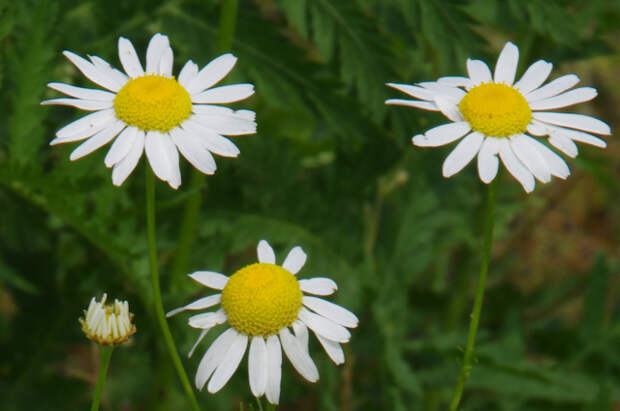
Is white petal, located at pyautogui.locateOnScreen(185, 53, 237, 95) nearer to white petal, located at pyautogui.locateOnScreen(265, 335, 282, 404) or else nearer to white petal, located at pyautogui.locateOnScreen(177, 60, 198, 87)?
white petal, located at pyautogui.locateOnScreen(177, 60, 198, 87)

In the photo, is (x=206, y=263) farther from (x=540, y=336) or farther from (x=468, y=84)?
(x=540, y=336)

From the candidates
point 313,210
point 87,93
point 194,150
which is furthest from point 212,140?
point 313,210

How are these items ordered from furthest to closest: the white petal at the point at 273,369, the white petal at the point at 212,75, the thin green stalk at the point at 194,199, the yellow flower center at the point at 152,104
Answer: the thin green stalk at the point at 194,199 → the white petal at the point at 212,75 → the yellow flower center at the point at 152,104 → the white petal at the point at 273,369

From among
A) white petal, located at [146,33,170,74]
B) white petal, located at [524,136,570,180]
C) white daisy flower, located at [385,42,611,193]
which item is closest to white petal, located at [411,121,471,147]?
white daisy flower, located at [385,42,611,193]

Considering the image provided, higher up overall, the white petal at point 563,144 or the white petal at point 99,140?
the white petal at point 563,144

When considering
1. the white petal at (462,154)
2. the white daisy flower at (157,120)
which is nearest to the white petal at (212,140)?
the white daisy flower at (157,120)

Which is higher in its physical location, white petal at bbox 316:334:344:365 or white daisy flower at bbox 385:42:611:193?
white daisy flower at bbox 385:42:611:193

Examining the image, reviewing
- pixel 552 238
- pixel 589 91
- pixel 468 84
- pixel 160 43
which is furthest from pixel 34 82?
pixel 552 238

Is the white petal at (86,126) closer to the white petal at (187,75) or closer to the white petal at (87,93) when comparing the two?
the white petal at (87,93)
